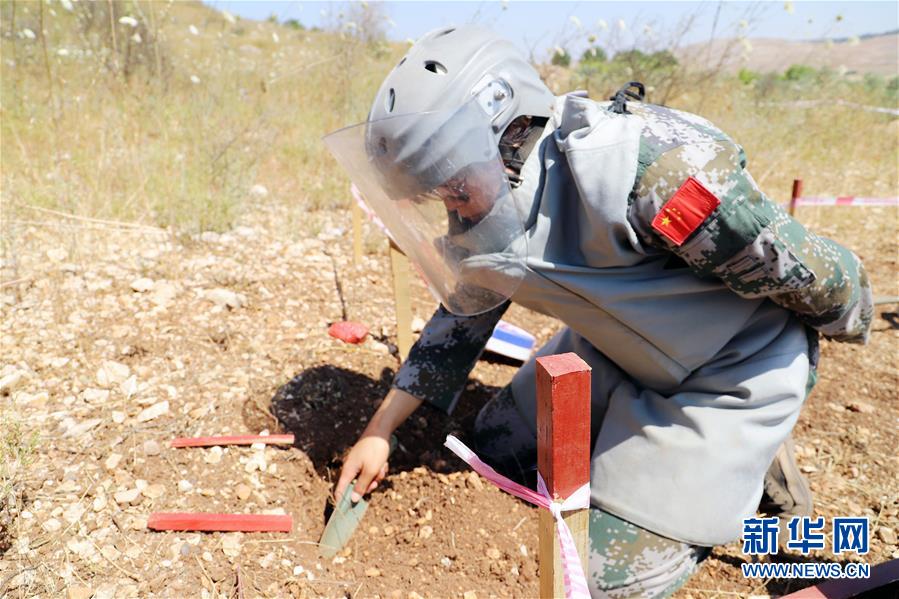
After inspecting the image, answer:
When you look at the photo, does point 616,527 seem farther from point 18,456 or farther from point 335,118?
point 335,118

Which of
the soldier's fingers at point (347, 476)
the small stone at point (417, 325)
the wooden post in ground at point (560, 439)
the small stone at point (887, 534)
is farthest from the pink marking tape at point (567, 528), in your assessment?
the small stone at point (417, 325)

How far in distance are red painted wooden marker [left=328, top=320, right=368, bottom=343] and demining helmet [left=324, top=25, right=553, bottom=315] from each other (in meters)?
1.14

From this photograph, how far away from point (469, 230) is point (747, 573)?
123cm

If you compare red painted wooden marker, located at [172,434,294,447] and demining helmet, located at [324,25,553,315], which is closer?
demining helmet, located at [324,25,553,315]

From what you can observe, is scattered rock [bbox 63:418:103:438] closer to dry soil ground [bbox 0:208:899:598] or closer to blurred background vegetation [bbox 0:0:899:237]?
dry soil ground [bbox 0:208:899:598]

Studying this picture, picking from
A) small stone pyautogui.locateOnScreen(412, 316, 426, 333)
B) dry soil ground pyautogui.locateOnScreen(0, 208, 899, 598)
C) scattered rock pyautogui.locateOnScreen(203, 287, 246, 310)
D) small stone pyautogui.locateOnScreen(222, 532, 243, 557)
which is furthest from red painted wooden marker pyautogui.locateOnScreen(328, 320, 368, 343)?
small stone pyautogui.locateOnScreen(222, 532, 243, 557)

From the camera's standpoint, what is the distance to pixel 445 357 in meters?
1.89

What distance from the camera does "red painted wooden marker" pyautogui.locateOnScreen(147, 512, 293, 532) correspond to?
5.34 feet

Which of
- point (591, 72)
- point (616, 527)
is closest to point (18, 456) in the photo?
point (616, 527)

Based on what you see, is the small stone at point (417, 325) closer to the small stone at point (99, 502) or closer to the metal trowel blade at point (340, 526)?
the metal trowel blade at point (340, 526)

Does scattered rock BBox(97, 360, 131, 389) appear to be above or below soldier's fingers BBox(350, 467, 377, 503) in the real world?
below

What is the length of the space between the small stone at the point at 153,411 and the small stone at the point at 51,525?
43 centimetres

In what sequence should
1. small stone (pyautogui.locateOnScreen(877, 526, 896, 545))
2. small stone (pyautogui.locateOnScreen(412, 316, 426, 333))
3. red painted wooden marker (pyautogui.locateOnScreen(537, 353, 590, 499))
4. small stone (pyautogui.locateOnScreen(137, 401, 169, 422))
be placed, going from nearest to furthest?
red painted wooden marker (pyautogui.locateOnScreen(537, 353, 590, 499)) < small stone (pyautogui.locateOnScreen(877, 526, 896, 545)) < small stone (pyautogui.locateOnScreen(137, 401, 169, 422)) < small stone (pyautogui.locateOnScreen(412, 316, 426, 333))

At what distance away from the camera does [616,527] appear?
5.17ft
